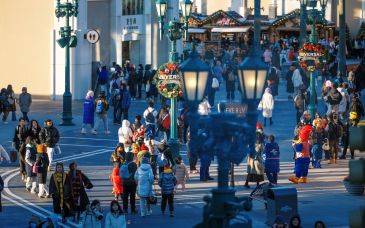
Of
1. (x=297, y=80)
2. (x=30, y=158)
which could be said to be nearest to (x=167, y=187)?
(x=30, y=158)

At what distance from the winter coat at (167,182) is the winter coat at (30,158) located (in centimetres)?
369

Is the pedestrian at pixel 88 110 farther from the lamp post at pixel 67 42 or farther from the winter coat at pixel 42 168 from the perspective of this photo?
the winter coat at pixel 42 168

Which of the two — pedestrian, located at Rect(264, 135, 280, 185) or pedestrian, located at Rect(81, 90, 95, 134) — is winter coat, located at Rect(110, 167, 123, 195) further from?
pedestrian, located at Rect(81, 90, 95, 134)

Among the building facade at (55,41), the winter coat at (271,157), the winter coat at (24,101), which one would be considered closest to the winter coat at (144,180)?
the winter coat at (271,157)

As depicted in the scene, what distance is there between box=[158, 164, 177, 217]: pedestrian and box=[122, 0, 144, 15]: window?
33494mm

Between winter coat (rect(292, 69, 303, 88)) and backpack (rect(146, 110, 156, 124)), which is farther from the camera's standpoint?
winter coat (rect(292, 69, 303, 88))

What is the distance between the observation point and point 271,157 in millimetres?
25266

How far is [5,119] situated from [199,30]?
38.3 meters

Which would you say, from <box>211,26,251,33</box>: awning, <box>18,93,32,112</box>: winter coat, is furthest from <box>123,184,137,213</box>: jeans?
<box>211,26,251,33</box>: awning

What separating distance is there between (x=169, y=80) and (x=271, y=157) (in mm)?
5328

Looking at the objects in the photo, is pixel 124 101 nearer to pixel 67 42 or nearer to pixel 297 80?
pixel 67 42

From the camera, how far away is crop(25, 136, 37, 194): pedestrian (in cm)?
2483

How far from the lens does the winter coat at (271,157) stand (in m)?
25.3

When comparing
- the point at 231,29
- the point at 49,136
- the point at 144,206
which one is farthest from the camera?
the point at 231,29
